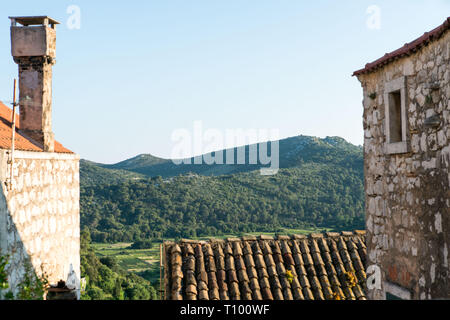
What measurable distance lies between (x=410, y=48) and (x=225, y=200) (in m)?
30.7

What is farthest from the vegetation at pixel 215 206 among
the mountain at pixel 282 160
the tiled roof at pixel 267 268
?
the tiled roof at pixel 267 268

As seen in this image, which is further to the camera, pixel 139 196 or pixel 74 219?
pixel 139 196

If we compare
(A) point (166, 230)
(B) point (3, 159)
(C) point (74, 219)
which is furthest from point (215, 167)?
(B) point (3, 159)

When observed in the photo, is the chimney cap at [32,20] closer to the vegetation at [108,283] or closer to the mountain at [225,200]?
the vegetation at [108,283]

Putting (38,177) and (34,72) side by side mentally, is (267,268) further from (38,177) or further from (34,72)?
(34,72)

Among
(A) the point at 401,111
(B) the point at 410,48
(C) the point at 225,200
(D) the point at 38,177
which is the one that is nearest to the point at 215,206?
(C) the point at 225,200

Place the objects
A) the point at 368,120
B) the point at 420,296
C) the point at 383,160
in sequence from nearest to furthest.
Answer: the point at 420,296 → the point at 383,160 → the point at 368,120

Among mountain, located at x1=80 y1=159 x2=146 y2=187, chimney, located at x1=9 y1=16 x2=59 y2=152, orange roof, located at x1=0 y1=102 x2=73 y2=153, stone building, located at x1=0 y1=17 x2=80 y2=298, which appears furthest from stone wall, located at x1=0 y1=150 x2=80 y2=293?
mountain, located at x1=80 y1=159 x2=146 y2=187

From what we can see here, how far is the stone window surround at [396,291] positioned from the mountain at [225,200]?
23825 millimetres

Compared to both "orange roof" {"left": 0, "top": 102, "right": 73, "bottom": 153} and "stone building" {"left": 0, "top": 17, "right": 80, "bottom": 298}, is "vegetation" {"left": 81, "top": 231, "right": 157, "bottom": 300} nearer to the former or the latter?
"stone building" {"left": 0, "top": 17, "right": 80, "bottom": 298}
